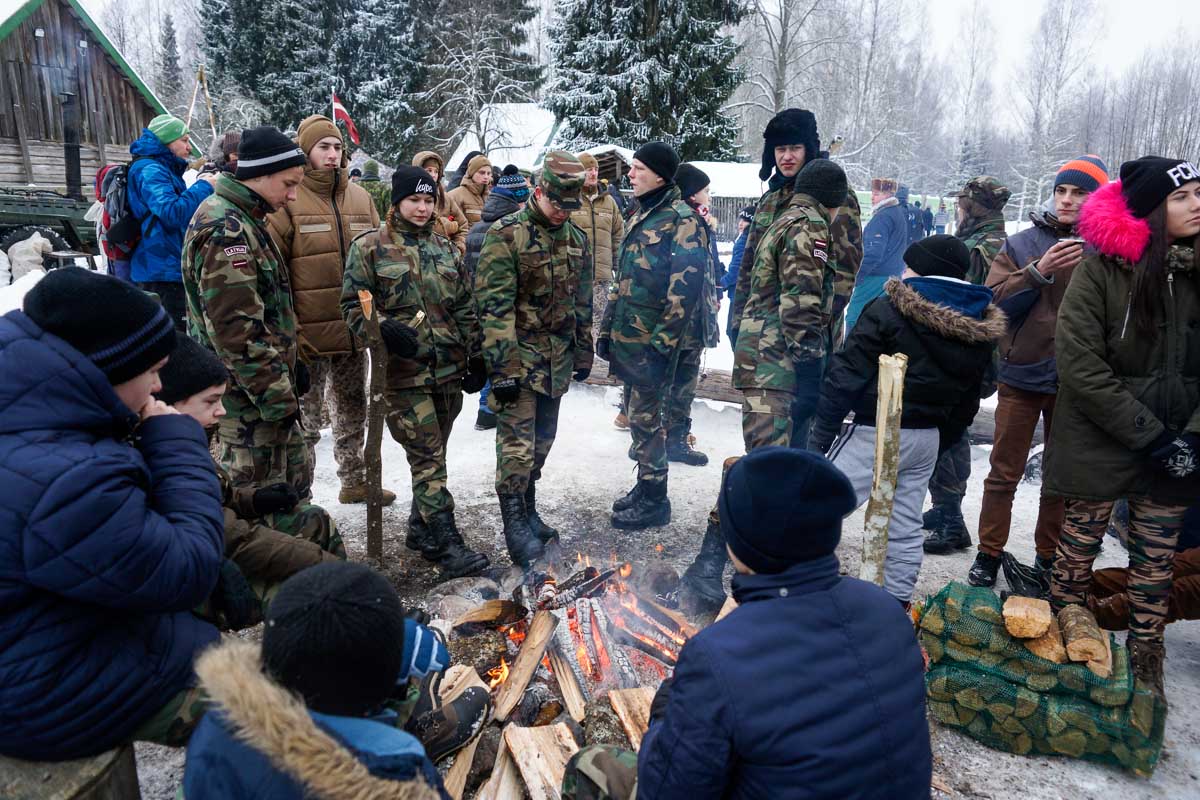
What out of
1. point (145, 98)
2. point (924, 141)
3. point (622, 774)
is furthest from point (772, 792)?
point (924, 141)

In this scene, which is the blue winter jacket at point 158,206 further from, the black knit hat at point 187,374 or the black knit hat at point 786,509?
the black knit hat at point 786,509

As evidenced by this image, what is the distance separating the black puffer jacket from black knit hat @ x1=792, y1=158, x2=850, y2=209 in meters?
1.16

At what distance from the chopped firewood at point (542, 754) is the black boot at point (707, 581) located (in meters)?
1.63

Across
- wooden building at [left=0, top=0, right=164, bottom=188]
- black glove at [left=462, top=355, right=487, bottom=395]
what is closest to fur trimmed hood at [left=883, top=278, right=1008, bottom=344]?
black glove at [left=462, top=355, right=487, bottom=395]

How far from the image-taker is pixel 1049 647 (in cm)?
346

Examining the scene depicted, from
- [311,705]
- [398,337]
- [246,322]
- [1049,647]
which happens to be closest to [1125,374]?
[1049,647]

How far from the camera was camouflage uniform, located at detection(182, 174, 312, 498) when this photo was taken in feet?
13.2

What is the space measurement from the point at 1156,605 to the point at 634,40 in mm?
21663

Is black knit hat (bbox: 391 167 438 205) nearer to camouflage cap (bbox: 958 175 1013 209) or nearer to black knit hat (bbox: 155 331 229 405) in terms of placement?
black knit hat (bbox: 155 331 229 405)

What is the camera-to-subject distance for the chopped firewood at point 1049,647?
3.44m

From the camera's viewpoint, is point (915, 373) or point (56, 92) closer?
point (915, 373)

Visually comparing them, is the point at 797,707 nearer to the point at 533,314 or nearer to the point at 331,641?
the point at 331,641

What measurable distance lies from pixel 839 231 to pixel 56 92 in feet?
76.0

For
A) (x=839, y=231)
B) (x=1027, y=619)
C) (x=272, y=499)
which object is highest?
(x=839, y=231)
